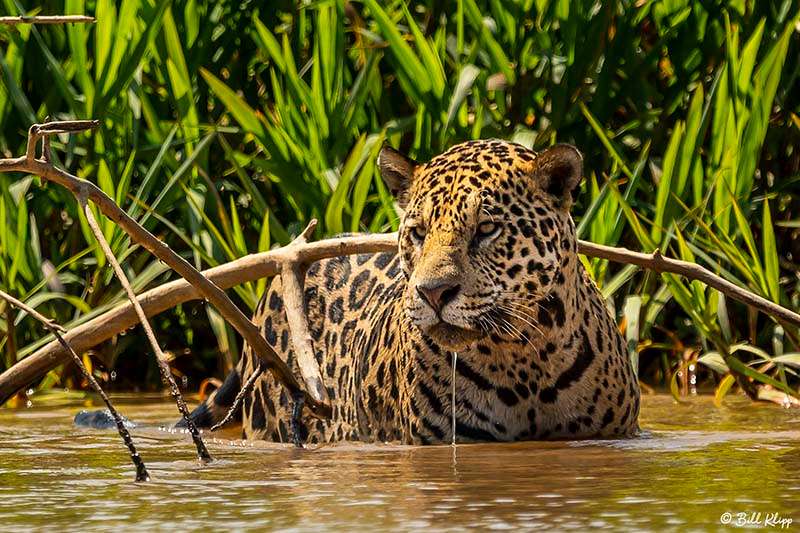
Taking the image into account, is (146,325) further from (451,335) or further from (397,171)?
(397,171)

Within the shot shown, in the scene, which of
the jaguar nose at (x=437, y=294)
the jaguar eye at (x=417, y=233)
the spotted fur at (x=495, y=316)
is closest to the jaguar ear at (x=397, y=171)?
the spotted fur at (x=495, y=316)

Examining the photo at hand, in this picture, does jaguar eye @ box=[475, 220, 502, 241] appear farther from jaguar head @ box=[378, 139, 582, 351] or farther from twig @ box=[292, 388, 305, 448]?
twig @ box=[292, 388, 305, 448]

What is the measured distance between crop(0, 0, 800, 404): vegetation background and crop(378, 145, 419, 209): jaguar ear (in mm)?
1216

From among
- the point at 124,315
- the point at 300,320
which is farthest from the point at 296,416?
the point at 124,315

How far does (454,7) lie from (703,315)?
6.61 feet

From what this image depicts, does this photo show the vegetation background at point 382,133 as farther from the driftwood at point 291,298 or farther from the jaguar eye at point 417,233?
the jaguar eye at point 417,233

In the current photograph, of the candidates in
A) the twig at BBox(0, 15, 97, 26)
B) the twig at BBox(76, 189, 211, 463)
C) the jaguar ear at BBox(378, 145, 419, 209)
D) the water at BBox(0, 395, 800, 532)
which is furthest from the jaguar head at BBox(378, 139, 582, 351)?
the twig at BBox(0, 15, 97, 26)

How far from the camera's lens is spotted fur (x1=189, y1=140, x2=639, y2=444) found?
4.35 metres

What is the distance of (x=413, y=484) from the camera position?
3.59 meters

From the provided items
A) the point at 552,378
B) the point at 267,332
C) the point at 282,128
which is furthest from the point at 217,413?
the point at 552,378

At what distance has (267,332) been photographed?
571 centimetres

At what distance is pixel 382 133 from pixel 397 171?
4.96 ft

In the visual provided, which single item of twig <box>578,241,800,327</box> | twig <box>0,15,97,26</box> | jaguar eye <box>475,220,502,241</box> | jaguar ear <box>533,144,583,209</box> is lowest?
twig <box>578,241,800,327</box>

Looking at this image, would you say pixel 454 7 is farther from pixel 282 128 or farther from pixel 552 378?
pixel 552 378
